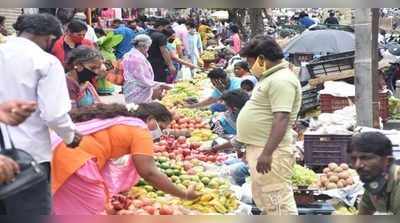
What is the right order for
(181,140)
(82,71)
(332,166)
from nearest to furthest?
(82,71) → (332,166) → (181,140)

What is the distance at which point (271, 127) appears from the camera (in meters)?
4.38

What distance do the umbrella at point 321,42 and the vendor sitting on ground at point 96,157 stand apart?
953 cm

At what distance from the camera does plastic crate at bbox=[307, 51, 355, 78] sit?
1014 centimetres

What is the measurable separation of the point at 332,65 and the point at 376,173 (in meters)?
7.78

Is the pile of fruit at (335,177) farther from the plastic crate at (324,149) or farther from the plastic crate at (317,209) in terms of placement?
the plastic crate at (317,209)

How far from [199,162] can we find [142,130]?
101 inches

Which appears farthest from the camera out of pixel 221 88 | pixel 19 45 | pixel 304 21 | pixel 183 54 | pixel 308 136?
pixel 304 21

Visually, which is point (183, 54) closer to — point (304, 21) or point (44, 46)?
point (304, 21)

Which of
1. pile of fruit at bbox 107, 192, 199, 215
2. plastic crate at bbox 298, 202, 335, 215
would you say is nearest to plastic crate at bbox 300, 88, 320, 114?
plastic crate at bbox 298, 202, 335, 215

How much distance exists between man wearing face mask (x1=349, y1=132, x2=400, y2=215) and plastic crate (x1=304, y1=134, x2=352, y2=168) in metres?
3.54

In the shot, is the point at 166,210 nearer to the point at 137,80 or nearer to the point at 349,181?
the point at 349,181

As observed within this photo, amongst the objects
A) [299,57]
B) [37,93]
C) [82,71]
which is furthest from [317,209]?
[299,57]

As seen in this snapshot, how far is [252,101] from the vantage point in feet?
15.0

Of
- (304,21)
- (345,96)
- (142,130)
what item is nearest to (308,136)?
(345,96)
